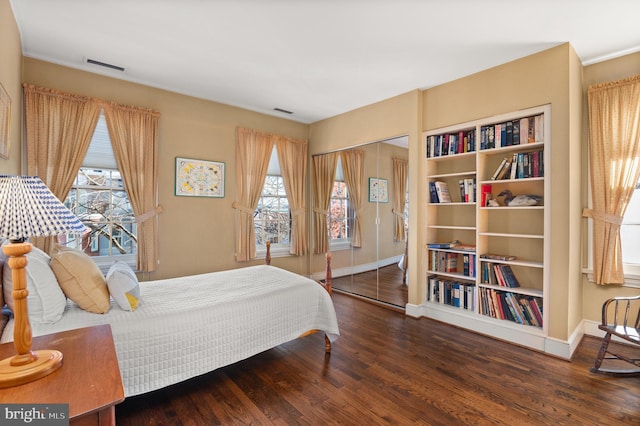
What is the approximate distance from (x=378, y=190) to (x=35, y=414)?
151 inches

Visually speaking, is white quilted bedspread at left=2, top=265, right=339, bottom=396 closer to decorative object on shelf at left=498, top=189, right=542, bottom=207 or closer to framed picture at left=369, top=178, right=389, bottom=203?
framed picture at left=369, top=178, right=389, bottom=203

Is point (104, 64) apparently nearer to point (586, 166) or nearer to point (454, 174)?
point (454, 174)

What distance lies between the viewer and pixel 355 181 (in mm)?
4574

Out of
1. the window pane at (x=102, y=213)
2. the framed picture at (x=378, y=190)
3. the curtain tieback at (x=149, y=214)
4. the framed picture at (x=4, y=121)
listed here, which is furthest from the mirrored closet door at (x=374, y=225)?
the framed picture at (x=4, y=121)

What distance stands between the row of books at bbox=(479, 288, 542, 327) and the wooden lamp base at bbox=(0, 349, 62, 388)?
11.5 ft

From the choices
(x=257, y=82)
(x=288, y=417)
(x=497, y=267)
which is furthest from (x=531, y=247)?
(x=257, y=82)

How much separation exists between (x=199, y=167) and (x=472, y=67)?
11.4ft

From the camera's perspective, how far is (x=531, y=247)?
10.4ft

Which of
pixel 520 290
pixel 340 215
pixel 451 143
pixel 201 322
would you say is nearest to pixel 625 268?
pixel 520 290

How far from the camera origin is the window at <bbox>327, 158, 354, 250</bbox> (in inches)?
185

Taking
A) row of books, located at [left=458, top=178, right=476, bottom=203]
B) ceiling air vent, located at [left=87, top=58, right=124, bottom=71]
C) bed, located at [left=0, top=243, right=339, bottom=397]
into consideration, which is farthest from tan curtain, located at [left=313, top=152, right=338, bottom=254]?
ceiling air vent, located at [left=87, top=58, right=124, bottom=71]

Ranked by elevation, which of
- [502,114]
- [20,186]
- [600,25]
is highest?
[600,25]

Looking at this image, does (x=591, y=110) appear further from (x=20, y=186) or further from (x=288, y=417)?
(x=20, y=186)

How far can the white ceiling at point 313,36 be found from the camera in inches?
90.1
